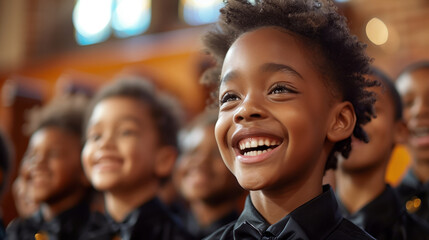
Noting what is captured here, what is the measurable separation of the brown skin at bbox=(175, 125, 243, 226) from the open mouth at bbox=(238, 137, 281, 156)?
3.56 feet

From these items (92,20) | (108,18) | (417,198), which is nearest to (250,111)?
(417,198)

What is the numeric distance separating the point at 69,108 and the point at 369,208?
1326 mm

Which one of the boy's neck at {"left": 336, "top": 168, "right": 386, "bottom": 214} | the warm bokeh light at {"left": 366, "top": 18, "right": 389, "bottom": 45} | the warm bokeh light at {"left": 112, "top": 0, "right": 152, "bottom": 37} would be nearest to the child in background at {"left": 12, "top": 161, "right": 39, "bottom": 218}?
the boy's neck at {"left": 336, "top": 168, "right": 386, "bottom": 214}

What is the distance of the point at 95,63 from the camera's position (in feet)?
18.8

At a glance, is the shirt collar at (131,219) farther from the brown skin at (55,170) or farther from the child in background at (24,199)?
the child in background at (24,199)

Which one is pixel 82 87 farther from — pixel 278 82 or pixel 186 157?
pixel 278 82

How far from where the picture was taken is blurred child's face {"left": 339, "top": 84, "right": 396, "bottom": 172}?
1.54 meters

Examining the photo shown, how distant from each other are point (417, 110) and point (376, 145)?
397mm

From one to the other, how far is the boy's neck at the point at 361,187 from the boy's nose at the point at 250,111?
2.05 feet

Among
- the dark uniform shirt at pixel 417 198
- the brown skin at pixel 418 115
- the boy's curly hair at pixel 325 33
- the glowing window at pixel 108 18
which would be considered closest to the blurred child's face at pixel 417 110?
the brown skin at pixel 418 115

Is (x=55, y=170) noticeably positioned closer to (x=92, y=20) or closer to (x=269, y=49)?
(x=269, y=49)

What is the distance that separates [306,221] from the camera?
1.07m

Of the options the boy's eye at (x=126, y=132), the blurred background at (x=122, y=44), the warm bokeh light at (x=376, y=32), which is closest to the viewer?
the boy's eye at (x=126, y=132)

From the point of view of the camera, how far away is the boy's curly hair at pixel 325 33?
Result: 1142 mm
